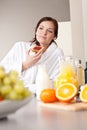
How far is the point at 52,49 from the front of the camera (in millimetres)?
2406

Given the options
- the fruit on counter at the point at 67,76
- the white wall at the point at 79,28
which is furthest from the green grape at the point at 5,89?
the white wall at the point at 79,28

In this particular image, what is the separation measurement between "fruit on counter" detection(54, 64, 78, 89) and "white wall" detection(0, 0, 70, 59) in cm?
263

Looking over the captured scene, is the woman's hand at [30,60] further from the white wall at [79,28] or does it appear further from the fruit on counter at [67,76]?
the white wall at [79,28]

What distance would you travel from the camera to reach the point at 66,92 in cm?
123

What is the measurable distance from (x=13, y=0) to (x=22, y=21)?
0.99ft

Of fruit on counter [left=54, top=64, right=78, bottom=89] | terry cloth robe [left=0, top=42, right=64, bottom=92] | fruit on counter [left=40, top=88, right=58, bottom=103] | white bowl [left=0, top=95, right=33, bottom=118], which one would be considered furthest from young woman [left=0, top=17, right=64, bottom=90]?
white bowl [left=0, top=95, right=33, bottom=118]

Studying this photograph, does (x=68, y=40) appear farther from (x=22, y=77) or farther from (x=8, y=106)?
(x=8, y=106)

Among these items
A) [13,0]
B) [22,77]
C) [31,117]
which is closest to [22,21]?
[13,0]

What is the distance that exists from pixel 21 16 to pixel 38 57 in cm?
226

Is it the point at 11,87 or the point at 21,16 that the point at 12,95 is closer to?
the point at 11,87

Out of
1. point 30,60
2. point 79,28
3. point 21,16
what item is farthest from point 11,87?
point 21,16

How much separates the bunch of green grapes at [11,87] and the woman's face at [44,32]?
1.37 m

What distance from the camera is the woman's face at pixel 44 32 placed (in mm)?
2266

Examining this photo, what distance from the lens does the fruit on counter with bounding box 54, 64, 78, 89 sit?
1369mm
